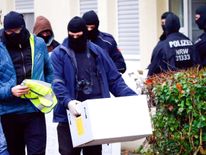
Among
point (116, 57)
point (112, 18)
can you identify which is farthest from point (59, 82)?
point (112, 18)

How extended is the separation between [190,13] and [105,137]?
22.0 ft

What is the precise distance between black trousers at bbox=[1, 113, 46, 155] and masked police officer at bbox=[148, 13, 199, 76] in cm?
215

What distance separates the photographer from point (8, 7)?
16844 mm

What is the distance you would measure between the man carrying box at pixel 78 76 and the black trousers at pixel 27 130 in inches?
8.3

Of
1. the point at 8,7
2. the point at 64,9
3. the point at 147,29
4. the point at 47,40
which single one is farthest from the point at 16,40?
the point at 8,7

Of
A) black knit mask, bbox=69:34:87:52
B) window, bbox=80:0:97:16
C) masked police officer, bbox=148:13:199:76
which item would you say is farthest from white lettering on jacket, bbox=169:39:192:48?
window, bbox=80:0:97:16

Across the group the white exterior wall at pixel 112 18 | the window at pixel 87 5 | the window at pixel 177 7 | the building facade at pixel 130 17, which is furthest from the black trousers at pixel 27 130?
the window at pixel 87 5

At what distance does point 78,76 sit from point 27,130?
2.52ft

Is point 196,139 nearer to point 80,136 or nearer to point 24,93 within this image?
point 80,136

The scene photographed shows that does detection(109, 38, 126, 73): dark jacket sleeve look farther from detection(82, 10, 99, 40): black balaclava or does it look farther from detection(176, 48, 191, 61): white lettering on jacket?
detection(176, 48, 191, 61): white lettering on jacket

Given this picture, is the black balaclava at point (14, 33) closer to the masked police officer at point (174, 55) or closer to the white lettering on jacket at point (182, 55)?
the masked police officer at point (174, 55)

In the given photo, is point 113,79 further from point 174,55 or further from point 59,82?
point 174,55

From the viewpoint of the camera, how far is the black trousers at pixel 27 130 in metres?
7.23

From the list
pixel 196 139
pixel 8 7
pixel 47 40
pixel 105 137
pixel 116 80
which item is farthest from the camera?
pixel 8 7
